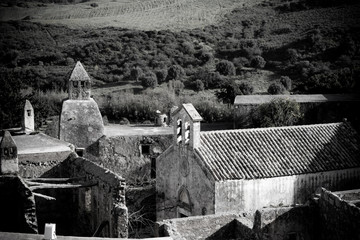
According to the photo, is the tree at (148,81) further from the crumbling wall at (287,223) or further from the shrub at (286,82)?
the crumbling wall at (287,223)

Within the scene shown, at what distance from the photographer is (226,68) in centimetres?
6091

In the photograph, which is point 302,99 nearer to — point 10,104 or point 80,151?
point 80,151

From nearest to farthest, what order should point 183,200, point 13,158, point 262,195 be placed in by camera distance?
point 13,158 < point 262,195 < point 183,200

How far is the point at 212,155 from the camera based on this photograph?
20.6 metres

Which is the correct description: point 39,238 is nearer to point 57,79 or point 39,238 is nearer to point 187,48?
point 57,79

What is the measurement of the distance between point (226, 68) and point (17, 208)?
151 ft

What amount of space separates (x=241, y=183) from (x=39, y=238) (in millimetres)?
9551

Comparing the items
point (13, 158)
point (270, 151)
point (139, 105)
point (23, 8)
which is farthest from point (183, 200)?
point (23, 8)

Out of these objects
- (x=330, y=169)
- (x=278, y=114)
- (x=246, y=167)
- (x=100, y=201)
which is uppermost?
(x=278, y=114)

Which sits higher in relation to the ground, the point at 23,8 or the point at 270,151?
the point at 23,8

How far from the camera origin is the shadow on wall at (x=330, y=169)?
826 inches

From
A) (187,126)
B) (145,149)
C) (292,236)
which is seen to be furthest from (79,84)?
(292,236)

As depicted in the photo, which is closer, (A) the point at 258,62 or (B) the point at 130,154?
(B) the point at 130,154

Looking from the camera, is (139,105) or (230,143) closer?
(230,143)
